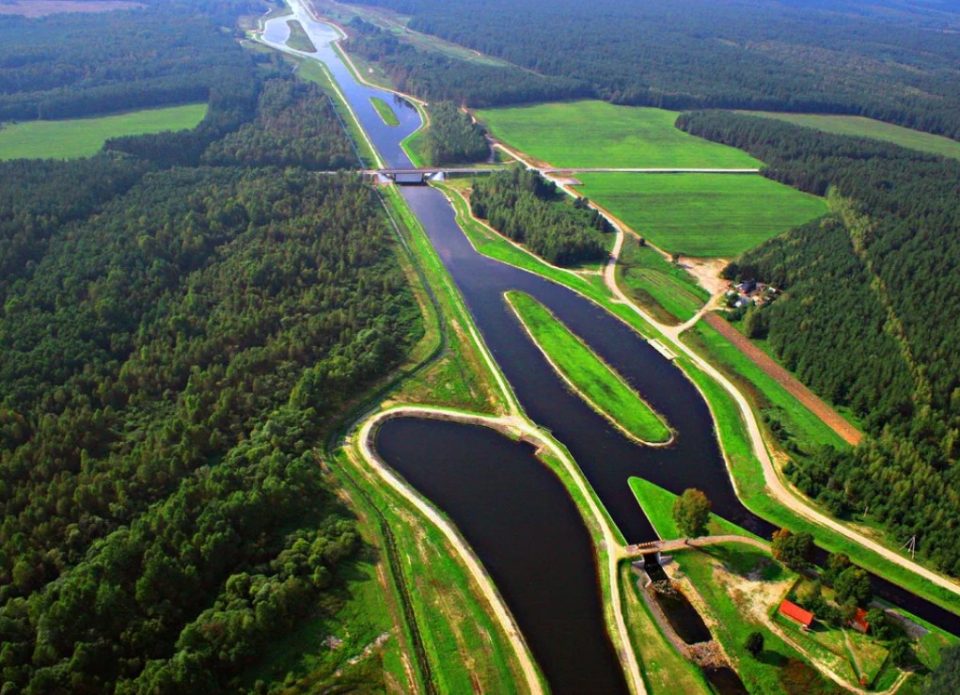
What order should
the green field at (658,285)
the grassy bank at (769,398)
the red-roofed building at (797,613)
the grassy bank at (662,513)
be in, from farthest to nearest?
the green field at (658,285)
the grassy bank at (769,398)
the grassy bank at (662,513)
the red-roofed building at (797,613)

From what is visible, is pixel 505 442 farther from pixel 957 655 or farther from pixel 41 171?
pixel 41 171

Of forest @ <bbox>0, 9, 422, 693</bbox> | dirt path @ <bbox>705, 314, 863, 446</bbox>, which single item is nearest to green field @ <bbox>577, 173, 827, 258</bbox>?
dirt path @ <bbox>705, 314, 863, 446</bbox>

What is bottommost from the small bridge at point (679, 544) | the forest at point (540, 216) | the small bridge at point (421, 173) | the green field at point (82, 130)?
the small bridge at point (679, 544)

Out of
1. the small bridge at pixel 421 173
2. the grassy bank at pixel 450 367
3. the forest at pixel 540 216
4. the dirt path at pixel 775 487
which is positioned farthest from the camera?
the small bridge at pixel 421 173

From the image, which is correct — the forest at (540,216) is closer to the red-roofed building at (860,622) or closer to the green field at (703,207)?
the green field at (703,207)

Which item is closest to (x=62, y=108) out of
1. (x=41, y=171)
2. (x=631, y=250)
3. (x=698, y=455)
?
(x=41, y=171)

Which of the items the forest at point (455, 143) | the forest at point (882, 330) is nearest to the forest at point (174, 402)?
the forest at point (455, 143)
